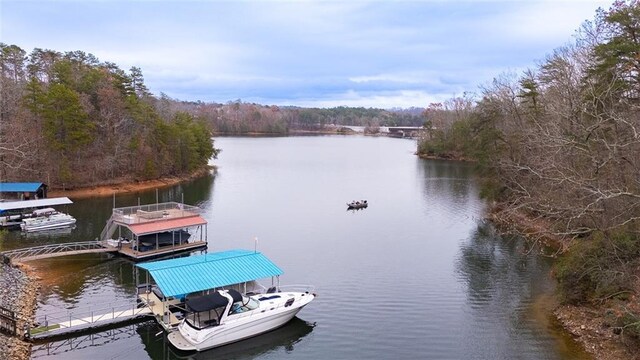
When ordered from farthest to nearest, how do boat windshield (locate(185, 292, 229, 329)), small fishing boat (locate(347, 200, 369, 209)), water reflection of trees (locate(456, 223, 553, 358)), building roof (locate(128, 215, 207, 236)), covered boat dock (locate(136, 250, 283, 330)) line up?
small fishing boat (locate(347, 200, 369, 209))
building roof (locate(128, 215, 207, 236))
covered boat dock (locate(136, 250, 283, 330))
water reflection of trees (locate(456, 223, 553, 358))
boat windshield (locate(185, 292, 229, 329))

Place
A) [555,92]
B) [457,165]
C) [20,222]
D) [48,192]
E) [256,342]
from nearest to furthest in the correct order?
[256,342] → [555,92] → [20,222] → [48,192] → [457,165]

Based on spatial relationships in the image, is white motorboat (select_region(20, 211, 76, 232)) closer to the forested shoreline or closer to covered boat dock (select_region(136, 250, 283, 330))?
covered boat dock (select_region(136, 250, 283, 330))

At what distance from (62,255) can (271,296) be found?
17552 millimetres

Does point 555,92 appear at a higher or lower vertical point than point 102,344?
higher

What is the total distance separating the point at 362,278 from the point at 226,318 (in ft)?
36.0

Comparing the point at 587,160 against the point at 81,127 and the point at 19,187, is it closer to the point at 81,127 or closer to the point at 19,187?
the point at 19,187

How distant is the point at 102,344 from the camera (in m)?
21.4

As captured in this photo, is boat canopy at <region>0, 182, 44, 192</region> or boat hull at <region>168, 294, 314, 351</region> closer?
boat hull at <region>168, 294, 314, 351</region>

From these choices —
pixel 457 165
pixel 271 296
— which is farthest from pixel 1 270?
pixel 457 165

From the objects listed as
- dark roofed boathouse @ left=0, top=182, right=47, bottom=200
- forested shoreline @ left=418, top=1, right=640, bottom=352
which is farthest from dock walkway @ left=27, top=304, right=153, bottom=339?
dark roofed boathouse @ left=0, top=182, right=47, bottom=200

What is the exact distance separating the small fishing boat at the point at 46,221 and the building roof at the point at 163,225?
1218 centimetres

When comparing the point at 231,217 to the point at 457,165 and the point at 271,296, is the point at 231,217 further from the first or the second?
the point at 457,165

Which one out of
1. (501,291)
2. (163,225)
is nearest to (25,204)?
(163,225)

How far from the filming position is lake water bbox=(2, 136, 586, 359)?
70.0ft
